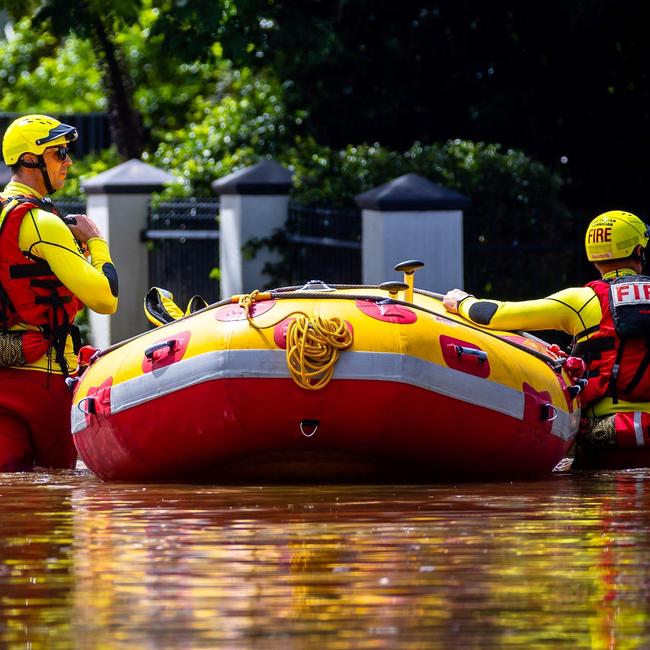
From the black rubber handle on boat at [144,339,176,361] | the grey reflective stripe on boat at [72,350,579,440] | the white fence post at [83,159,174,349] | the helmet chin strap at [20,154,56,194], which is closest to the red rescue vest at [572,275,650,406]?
the grey reflective stripe on boat at [72,350,579,440]

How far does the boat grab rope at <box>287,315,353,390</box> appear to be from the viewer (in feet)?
26.2

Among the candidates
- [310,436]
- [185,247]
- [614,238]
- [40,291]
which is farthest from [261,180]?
[310,436]

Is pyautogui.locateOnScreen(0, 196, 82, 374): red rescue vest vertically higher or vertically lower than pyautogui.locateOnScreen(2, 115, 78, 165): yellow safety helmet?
lower

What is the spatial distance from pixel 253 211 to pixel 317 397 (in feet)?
25.9

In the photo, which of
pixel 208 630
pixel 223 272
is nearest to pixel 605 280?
pixel 208 630

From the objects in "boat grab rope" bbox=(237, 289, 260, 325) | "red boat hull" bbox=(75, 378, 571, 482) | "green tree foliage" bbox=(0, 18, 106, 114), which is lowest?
"red boat hull" bbox=(75, 378, 571, 482)

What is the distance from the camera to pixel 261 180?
15641 millimetres

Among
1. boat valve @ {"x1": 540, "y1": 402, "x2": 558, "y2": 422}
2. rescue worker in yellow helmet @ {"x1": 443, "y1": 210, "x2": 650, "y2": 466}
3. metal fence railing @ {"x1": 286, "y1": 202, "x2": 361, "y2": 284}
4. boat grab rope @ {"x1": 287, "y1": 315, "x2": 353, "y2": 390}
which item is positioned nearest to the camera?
boat grab rope @ {"x1": 287, "y1": 315, "x2": 353, "y2": 390}

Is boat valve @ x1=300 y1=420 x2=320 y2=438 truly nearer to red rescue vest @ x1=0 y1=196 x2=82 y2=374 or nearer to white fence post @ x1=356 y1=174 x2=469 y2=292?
red rescue vest @ x1=0 y1=196 x2=82 y2=374

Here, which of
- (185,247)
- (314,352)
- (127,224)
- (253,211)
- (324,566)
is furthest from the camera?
(127,224)

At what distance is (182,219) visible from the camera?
56.5 ft

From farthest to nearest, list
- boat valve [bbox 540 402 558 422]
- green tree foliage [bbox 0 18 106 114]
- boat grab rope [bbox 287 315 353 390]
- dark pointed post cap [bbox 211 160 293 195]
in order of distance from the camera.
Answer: green tree foliage [bbox 0 18 106 114] < dark pointed post cap [bbox 211 160 293 195] < boat valve [bbox 540 402 558 422] < boat grab rope [bbox 287 315 353 390]

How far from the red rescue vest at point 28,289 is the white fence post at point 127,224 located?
27.5 ft

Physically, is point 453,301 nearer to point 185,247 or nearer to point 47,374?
point 47,374
